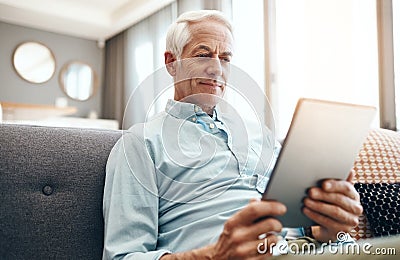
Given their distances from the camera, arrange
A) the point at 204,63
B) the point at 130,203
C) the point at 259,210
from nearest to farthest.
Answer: the point at 259,210
the point at 130,203
the point at 204,63

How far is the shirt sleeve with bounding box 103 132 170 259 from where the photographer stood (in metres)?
0.82

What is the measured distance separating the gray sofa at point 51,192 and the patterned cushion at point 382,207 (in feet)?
2.30

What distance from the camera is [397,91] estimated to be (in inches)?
89.4

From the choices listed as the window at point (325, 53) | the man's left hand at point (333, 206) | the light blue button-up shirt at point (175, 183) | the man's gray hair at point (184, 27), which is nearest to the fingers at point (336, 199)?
the man's left hand at point (333, 206)

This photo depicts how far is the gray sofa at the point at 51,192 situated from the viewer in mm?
837

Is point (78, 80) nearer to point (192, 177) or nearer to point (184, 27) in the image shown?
point (184, 27)

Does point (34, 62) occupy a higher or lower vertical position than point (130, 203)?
higher

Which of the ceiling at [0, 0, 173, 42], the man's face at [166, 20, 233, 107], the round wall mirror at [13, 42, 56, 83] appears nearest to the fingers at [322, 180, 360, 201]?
→ the man's face at [166, 20, 233, 107]

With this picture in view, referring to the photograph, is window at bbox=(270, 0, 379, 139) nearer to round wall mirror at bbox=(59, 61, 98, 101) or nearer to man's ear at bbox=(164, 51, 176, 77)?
man's ear at bbox=(164, 51, 176, 77)

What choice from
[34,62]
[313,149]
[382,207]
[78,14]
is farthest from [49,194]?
[34,62]

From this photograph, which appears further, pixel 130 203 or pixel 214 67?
pixel 214 67

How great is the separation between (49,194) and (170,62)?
450 millimetres

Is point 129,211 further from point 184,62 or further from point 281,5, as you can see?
point 281,5

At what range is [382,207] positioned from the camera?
1.11 meters
